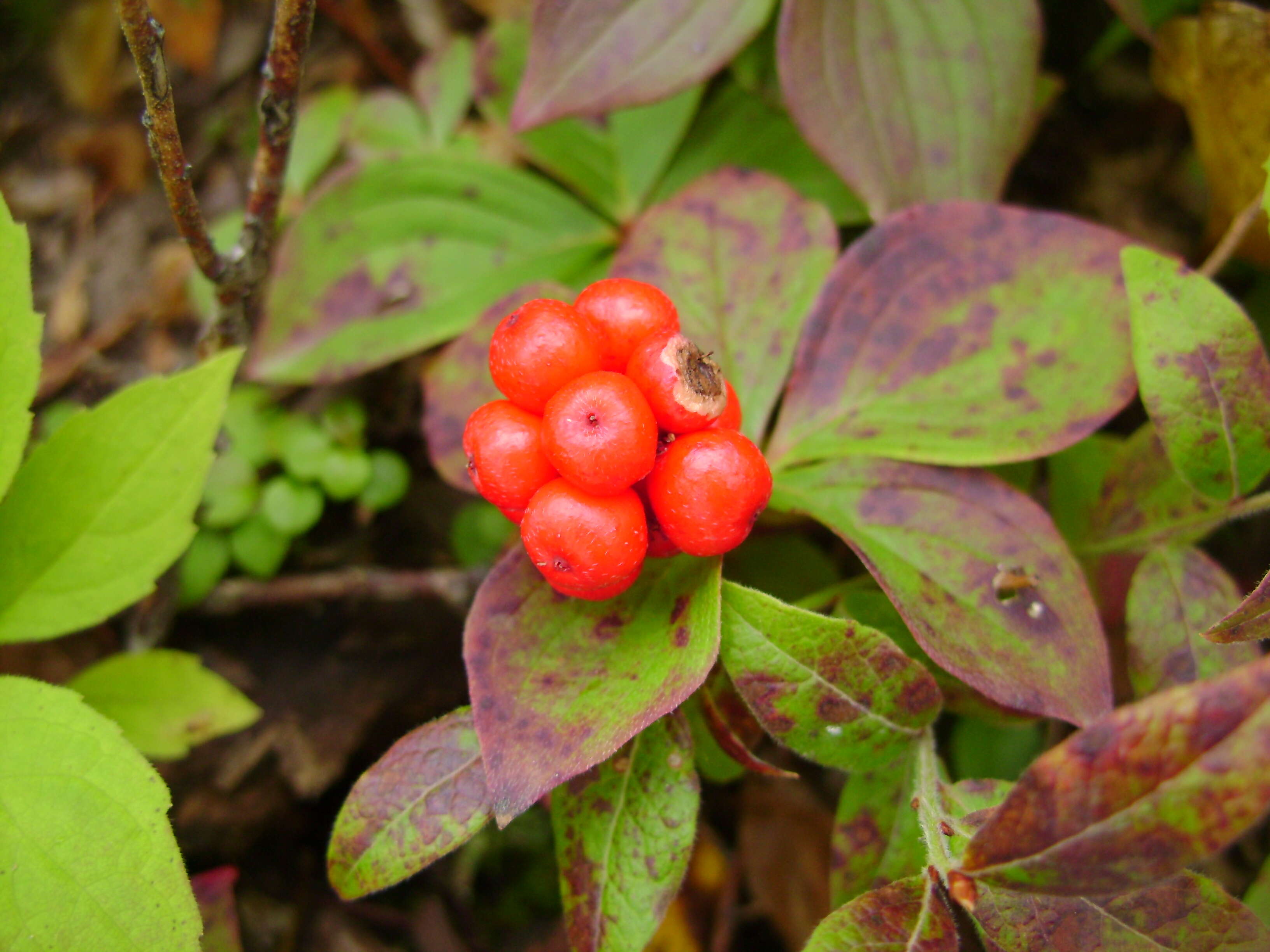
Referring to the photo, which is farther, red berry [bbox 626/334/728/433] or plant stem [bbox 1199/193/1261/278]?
plant stem [bbox 1199/193/1261/278]

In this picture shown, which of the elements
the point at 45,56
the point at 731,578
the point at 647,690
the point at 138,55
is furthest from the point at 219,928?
the point at 45,56

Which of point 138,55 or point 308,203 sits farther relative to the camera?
point 308,203

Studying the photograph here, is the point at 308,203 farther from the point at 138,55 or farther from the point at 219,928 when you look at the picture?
the point at 219,928

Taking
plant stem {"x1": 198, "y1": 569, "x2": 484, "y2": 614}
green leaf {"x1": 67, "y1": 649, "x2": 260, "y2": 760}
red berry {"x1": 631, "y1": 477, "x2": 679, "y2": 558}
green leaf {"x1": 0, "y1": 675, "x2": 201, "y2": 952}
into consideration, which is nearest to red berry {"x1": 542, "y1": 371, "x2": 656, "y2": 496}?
red berry {"x1": 631, "y1": 477, "x2": 679, "y2": 558}

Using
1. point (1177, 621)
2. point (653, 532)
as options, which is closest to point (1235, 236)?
point (1177, 621)

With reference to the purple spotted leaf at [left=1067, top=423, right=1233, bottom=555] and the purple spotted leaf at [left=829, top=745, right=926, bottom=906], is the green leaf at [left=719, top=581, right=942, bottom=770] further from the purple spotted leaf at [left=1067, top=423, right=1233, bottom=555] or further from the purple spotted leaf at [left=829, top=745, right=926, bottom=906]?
the purple spotted leaf at [left=1067, top=423, right=1233, bottom=555]
